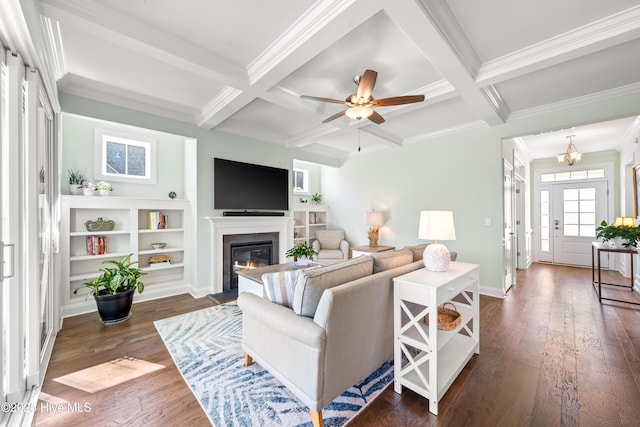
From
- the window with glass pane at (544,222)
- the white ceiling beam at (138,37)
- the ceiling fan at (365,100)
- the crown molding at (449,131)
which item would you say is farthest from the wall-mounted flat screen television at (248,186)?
the window with glass pane at (544,222)

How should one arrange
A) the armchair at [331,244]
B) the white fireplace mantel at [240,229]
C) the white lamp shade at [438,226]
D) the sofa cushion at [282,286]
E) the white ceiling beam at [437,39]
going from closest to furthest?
the white ceiling beam at [437,39] < the sofa cushion at [282,286] < the white lamp shade at [438,226] < the white fireplace mantel at [240,229] < the armchair at [331,244]

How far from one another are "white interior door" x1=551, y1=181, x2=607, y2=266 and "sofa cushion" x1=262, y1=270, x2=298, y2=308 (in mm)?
7263

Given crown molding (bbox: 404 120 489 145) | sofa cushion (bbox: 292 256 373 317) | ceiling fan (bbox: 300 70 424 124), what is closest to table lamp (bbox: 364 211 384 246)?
crown molding (bbox: 404 120 489 145)

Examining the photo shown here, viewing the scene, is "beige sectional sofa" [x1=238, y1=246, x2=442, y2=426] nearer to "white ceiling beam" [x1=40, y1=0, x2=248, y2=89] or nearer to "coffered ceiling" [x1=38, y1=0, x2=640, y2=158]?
"coffered ceiling" [x1=38, y1=0, x2=640, y2=158]

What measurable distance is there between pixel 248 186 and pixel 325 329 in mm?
3378

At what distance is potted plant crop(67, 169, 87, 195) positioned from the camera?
3.18 m

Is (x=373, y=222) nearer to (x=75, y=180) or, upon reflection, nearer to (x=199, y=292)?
(x=199, y=292)

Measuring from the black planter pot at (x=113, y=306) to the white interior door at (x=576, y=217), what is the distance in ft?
28.0

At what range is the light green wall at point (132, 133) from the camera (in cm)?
330

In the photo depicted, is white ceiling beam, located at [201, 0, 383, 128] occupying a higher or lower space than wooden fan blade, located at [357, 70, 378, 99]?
higher

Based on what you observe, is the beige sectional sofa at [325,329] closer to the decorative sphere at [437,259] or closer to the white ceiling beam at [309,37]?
the decorative sphere at [437,259]

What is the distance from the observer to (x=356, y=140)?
513cm

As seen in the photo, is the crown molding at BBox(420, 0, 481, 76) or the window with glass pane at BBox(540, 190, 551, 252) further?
the window with glass pane at BBox(540, 190, 551, 252)

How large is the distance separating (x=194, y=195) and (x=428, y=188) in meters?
3.93
